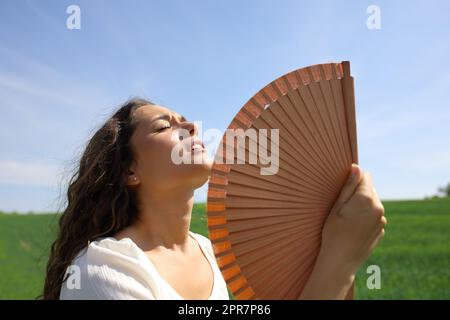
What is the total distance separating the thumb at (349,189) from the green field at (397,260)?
4.62 ft

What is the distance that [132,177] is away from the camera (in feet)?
7.23

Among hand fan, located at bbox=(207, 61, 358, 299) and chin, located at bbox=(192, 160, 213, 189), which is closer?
hand fan, located at bbox=(207, 61, 358, 299)

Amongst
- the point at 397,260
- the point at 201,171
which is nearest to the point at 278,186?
the point at 201,171

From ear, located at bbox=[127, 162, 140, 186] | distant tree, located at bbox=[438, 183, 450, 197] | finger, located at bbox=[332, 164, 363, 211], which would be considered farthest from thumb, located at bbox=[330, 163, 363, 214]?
distant tree, located at bbox=[438, 183, 450, 197]

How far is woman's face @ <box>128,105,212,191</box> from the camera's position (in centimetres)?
195

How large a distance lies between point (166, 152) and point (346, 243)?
1.02m

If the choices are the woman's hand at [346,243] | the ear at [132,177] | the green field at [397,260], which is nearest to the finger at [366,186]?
the woman's hand at [346,243]

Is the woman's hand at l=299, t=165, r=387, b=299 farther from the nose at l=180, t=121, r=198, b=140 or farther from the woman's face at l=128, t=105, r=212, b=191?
the nose at l=180, t=121, r=198, b=140

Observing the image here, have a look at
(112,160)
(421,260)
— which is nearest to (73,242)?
(112,160)

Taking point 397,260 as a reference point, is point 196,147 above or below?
above

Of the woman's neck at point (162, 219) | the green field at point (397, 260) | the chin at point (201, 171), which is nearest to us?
the chin at point (201, 171)

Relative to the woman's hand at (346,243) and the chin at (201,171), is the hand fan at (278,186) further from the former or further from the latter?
the chin at (201,171)

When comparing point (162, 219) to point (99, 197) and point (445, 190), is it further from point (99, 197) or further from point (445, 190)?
point (445, 190)

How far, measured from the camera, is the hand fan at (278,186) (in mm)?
1382
